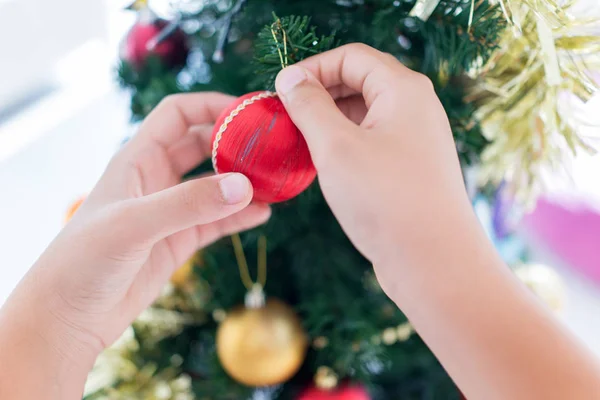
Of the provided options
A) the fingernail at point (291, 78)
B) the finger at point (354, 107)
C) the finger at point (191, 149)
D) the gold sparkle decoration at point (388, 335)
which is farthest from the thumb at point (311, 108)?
the gold sparkle decoration at point (388, 335)

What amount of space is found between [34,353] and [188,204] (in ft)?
0.77

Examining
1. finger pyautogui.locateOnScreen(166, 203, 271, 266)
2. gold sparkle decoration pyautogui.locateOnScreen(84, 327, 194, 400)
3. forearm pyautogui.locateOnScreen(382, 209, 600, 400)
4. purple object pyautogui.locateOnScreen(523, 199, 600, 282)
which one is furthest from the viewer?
purple object pyautogui.locateOnScreen(523, 199, 600, 282)

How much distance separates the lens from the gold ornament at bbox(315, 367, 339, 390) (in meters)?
0.67

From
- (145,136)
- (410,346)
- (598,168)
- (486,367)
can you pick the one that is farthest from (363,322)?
(598,168)

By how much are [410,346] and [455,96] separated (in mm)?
399

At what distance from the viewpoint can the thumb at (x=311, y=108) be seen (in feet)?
1.33

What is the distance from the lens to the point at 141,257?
1.68 ft

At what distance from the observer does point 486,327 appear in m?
0.36

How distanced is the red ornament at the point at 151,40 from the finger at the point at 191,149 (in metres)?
0.15

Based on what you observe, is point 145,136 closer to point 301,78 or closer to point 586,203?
point 301,78

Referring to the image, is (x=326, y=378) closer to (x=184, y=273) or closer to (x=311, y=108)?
(x=184, y=273)

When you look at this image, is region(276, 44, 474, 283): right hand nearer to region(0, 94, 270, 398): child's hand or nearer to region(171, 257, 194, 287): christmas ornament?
region(0, 94, 270, 398): child's hand

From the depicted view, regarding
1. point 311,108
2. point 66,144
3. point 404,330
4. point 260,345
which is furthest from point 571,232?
point 66,144

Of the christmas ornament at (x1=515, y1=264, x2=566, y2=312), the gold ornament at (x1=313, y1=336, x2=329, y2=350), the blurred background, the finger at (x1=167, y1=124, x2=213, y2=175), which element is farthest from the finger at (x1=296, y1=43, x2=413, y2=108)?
the blurred background
